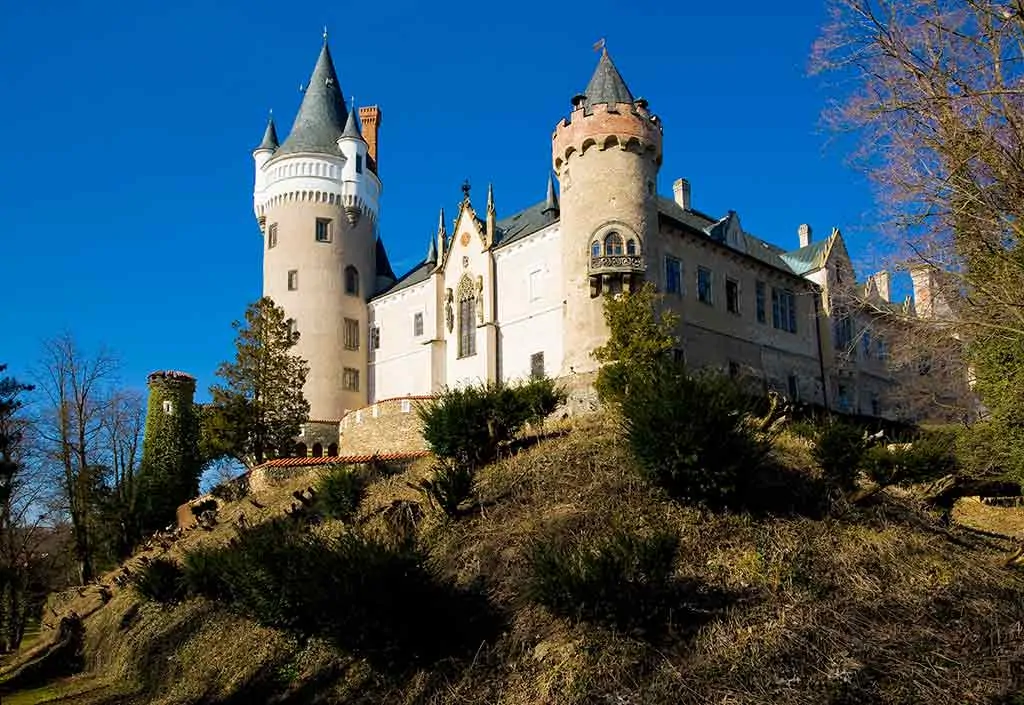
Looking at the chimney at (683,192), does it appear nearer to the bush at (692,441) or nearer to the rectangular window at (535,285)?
the rectangular window at (535,285)

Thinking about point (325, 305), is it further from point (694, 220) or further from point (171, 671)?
point (171, 671)

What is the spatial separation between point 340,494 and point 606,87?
20.7 meters

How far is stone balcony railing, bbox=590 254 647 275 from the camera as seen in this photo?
31.7 m

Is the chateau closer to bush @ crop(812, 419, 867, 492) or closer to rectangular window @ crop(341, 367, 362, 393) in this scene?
rectangular window @ crop(341, 367, 362, 393)

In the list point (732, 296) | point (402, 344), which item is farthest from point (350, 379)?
point (732, 296)

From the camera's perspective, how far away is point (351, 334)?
44500mm

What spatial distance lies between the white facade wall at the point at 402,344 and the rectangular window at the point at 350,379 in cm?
75

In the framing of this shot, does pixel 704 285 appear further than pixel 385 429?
Yes

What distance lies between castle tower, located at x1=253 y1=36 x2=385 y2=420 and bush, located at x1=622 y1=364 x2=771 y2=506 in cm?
2930

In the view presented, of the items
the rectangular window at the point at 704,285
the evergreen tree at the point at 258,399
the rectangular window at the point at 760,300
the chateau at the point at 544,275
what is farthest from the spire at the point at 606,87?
the evergreen tree at the point at 258,399

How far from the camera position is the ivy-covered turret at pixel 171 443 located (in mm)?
35969

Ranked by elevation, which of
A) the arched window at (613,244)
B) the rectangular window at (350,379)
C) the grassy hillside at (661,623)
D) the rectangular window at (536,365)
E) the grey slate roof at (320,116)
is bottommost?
the grassy hillside at (661,623)

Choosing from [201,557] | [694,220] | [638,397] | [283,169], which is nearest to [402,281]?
[283,169]

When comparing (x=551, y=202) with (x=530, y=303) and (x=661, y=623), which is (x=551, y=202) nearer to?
(x=530, y=303)
